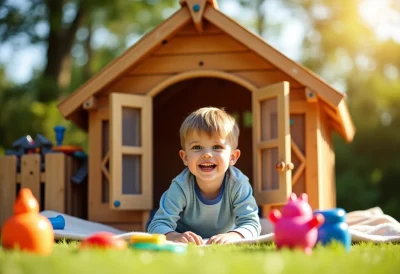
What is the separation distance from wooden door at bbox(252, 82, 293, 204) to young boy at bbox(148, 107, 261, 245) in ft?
2.34

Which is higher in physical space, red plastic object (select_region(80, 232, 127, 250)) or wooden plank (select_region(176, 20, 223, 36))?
wooden plank (select_region(176, 20, 223, 36))

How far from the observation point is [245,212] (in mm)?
4977

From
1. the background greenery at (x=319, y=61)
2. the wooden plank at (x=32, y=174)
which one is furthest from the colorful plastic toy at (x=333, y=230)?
the background greenery at (x=319, y=61)

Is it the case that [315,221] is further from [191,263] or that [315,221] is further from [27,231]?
[27,231]

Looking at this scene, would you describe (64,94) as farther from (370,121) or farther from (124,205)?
(124,205)

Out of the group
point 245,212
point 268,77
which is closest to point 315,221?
point 245,212

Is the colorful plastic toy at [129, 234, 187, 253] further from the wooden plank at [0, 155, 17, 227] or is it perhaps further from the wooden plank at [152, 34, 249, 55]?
the wooden plank at [0, 155, 17, 227]

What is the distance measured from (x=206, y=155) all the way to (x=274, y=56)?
1.69 metres

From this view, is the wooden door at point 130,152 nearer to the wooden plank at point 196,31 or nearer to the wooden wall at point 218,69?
the wooden wall at point 218,69

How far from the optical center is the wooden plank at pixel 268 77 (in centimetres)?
634

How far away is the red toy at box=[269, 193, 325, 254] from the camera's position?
3295mm

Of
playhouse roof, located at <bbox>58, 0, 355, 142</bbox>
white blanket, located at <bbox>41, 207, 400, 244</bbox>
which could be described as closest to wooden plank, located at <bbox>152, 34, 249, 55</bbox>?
playhouse roof, located at <bbox>58, 0, 355, 142</bbox>

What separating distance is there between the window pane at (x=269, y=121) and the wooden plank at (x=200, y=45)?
0.67m

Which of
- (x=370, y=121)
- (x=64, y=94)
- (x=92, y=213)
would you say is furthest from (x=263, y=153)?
(x=64, y=94)
